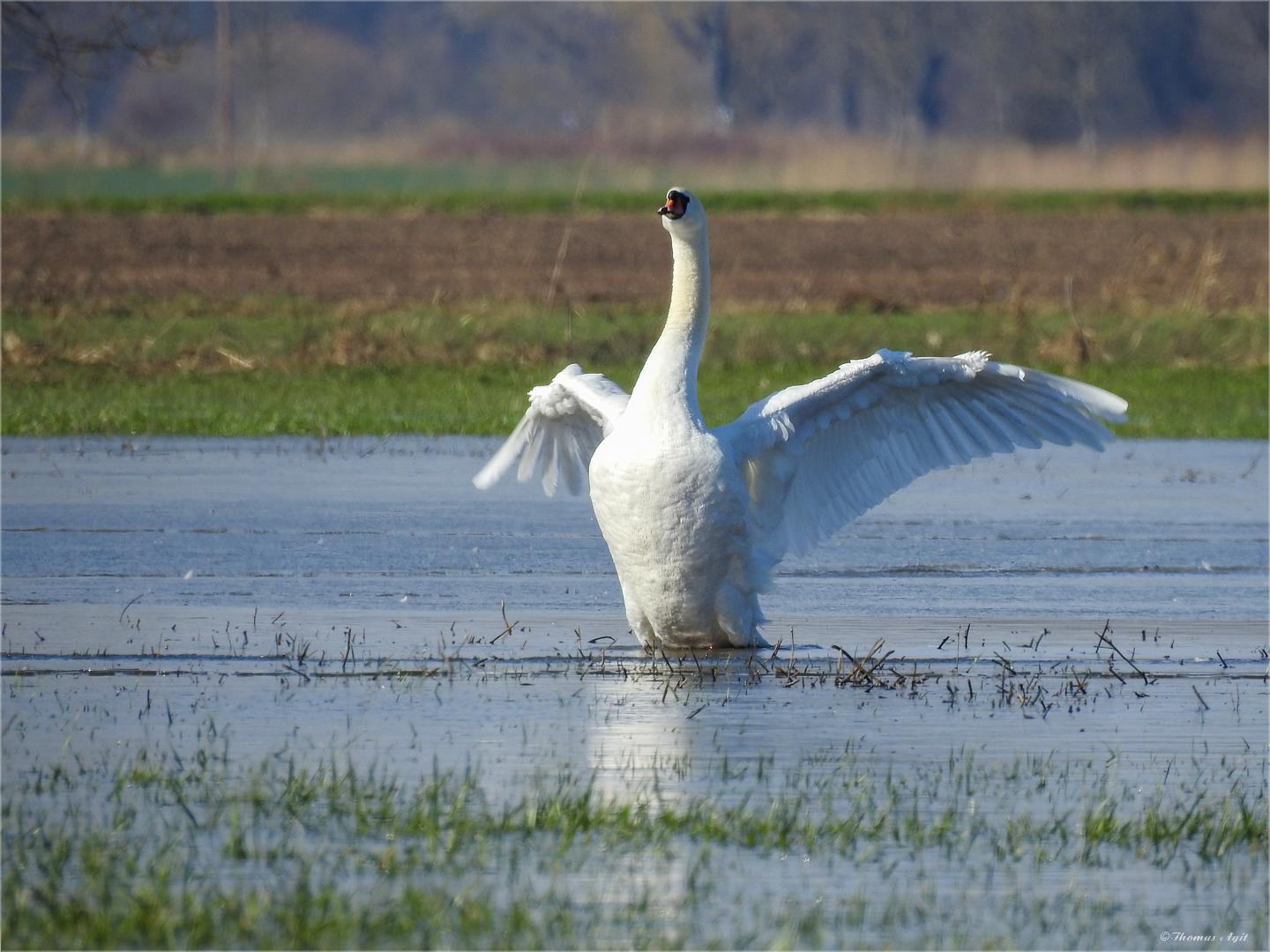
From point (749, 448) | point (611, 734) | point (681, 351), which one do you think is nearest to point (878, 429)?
point (749, 448)

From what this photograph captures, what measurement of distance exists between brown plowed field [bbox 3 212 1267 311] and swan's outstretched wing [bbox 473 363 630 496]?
11391 mm

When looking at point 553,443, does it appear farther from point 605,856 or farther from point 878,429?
point 605,856

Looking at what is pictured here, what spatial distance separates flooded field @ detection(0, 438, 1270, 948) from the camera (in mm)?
4828

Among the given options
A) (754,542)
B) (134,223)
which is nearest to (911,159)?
(134,223)

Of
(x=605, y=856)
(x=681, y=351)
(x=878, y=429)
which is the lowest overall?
(x=605, y=856)

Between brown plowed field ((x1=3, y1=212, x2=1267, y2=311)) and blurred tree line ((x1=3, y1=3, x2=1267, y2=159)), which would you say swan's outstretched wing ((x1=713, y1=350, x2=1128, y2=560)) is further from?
blurred tree line ((x1=3, y1=3, x2=1267, y2=159))

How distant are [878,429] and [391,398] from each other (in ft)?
29.5

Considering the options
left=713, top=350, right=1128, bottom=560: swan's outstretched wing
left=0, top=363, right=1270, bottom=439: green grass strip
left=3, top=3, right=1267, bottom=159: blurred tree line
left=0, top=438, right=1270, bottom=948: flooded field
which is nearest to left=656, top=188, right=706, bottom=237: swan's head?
Answer: left=713, top=350, right=1128, bottom=560: swan's outstretched wing

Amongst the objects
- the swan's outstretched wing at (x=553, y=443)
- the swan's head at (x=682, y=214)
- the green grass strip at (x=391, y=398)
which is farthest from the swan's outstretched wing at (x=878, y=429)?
the green grass strip at (x=391, y=398)

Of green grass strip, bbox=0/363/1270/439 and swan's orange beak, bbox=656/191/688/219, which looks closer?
swan's orange beak, bbox=656/191/688/219

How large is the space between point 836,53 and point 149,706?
307 ft

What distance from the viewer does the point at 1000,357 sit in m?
19.3

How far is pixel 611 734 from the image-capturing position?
21.2ft

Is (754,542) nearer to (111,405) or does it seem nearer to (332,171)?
(111,405)
